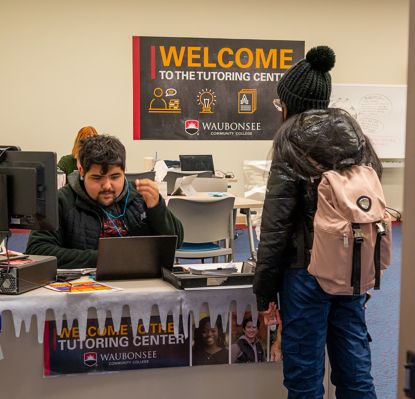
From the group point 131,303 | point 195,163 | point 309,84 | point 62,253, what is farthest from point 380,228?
point 195,163

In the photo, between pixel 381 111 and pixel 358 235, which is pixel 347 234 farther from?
pixel 381 111

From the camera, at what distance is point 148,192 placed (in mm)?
2479

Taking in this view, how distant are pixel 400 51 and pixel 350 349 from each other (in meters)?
7.56

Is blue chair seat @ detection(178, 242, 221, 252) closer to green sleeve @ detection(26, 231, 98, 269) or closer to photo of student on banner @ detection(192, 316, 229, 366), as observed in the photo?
green sleeve @ detection(26, 231, 98, 269)

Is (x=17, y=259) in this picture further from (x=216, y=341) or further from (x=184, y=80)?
(x=184, y=80)

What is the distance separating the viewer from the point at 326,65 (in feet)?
6.72

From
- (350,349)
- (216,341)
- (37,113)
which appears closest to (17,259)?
(216,341)

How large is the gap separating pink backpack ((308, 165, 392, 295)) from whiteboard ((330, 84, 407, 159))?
23.0ft

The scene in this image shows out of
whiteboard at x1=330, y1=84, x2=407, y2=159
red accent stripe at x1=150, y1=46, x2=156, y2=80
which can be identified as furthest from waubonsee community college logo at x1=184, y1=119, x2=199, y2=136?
whiteboard at x1=330, y1=84, x2=407, y2=159

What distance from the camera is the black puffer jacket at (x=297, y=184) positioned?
1872 millimetres

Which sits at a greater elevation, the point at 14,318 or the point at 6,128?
the point at 6,128

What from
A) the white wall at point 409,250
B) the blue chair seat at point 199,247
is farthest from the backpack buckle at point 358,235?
the blue chair seat at point 199,247

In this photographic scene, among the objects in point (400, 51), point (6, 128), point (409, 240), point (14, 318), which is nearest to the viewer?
point (409, 240)

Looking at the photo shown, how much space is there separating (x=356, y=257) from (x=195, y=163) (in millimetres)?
5097
